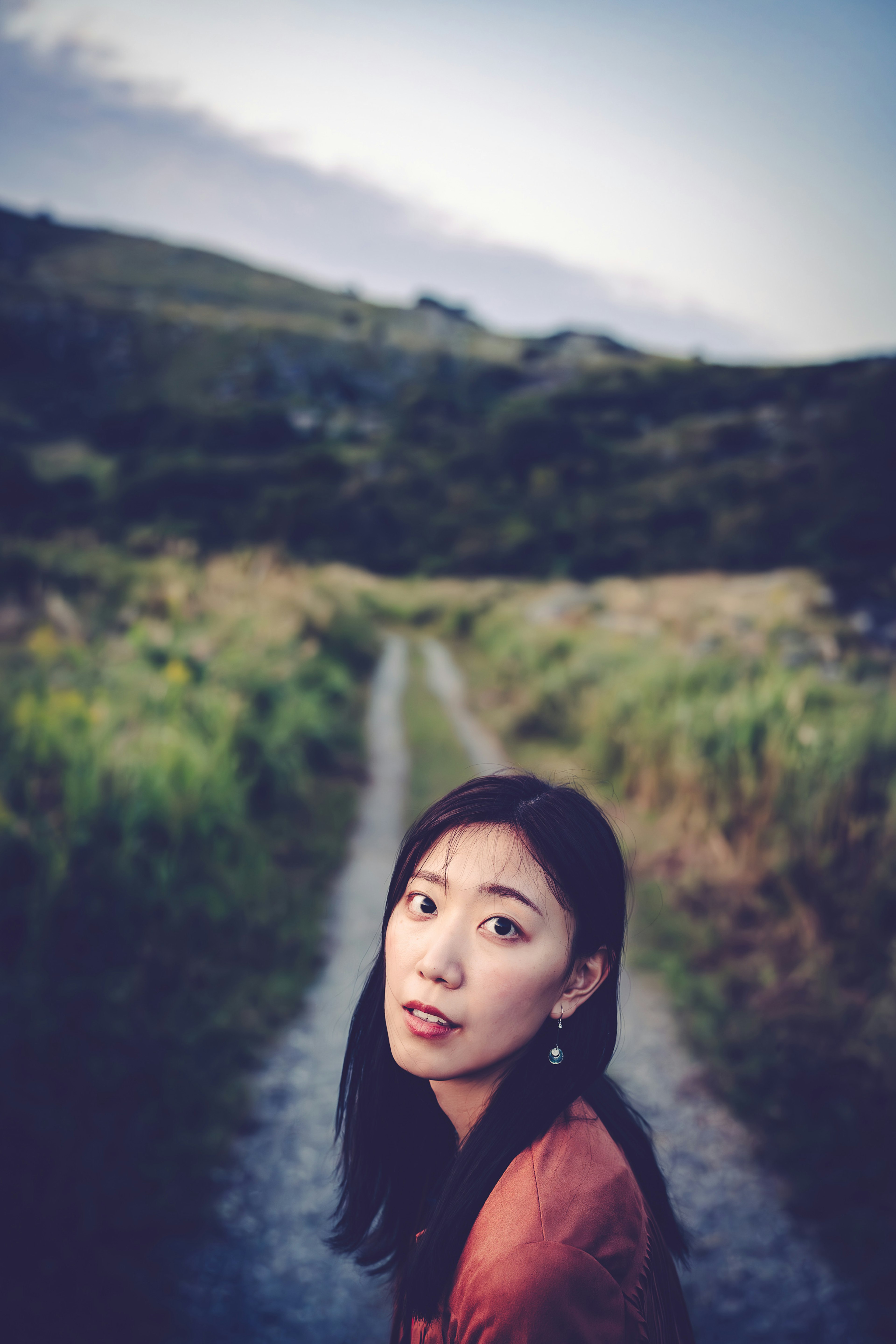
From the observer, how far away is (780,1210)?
8.25ft

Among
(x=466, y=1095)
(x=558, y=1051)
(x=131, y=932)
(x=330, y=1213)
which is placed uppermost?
(x=558, y=1051)

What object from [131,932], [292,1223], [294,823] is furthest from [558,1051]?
[294,823]

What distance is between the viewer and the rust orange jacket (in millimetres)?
738

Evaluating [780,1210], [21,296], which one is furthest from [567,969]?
[21,296]

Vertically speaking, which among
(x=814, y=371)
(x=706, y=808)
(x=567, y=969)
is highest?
(x=814, y=371)

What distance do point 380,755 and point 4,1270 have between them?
583 centimetres

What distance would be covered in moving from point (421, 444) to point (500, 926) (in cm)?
4256

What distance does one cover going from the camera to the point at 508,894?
0.97 meters

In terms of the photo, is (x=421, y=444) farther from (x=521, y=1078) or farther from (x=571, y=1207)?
(x=571, y=1207)

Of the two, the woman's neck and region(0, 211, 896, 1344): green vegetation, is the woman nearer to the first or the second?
the woman's neck

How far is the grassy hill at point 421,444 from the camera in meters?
27.2

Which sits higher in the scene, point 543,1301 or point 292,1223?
point 543,1301

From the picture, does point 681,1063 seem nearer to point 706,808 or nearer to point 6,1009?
point 706,808

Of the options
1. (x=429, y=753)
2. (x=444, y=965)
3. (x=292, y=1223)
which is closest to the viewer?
(x=444, y=965)
